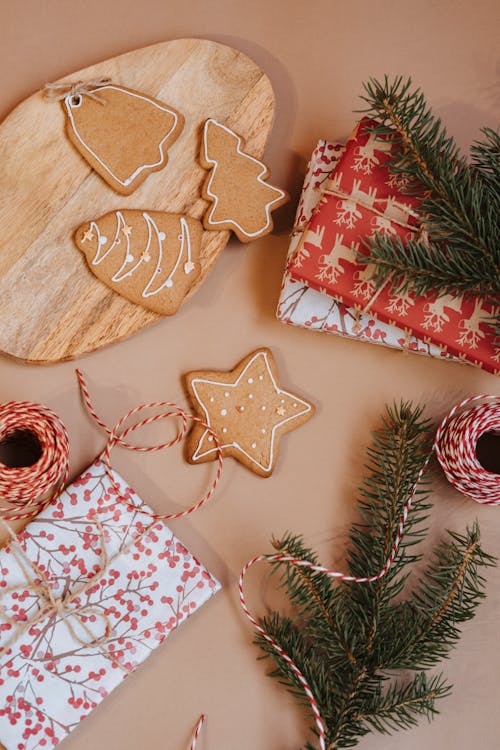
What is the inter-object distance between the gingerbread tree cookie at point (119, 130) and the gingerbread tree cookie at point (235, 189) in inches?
3.0

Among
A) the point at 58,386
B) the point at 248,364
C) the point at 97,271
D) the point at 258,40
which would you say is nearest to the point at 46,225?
the point at 97,271

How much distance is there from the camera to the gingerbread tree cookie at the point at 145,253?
1175 millimetres

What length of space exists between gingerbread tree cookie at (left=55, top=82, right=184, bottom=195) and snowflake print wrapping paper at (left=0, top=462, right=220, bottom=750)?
51 centimetres

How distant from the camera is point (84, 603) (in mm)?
1135

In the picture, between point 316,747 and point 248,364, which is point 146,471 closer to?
point 248,364

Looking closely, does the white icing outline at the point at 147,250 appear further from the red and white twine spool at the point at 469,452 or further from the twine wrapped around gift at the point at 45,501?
the red and white twine spool at the point at 469,452

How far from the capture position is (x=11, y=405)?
110 centimetres

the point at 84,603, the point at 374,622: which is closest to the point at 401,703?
the point at 374,622

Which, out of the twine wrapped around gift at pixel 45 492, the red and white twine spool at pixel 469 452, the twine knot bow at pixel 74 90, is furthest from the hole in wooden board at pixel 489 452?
the twine knot bow at pixel 74 90

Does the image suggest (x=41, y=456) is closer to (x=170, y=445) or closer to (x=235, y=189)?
(x=170, y=445)

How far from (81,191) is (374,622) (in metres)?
0.86

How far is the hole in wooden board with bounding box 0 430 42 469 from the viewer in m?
1.18

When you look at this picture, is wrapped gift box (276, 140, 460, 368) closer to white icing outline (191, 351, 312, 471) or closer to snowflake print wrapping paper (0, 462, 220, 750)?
white icing outline (191, 351, 312, 471)

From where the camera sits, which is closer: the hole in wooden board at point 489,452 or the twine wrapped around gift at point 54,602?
the twine wrapped around gift at point 54,602
